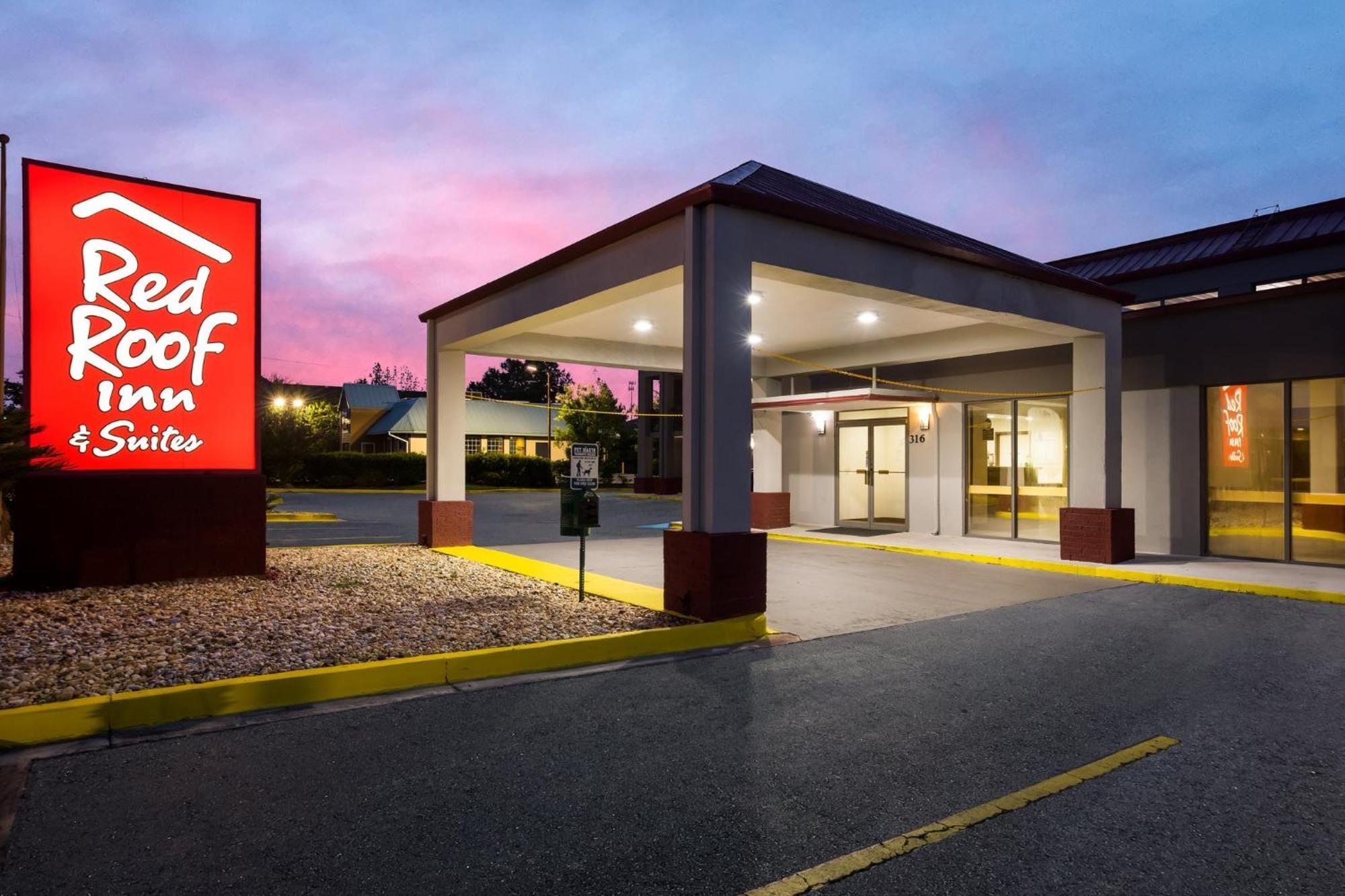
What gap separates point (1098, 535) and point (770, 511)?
7.69 meters

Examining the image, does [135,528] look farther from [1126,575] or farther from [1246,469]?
[1246,469]

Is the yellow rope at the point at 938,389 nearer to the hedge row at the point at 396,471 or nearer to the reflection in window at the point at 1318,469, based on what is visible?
Result: the reflection in window at the point at 1318,469

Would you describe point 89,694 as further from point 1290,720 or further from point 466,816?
point 1290,720

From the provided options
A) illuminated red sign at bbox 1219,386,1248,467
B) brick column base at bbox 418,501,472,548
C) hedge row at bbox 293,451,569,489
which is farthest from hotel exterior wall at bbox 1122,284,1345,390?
hedge row at bbox 293,451,569,489

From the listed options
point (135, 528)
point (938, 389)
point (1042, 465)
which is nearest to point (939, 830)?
point (135, 528)

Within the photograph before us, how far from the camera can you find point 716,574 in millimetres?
7473

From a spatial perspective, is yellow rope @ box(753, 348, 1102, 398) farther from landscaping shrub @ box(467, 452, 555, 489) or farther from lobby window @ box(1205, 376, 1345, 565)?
landscaping shrub @ box(467, 452, 555, 489)

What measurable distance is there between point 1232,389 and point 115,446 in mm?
16304

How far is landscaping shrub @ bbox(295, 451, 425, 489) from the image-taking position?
130ft

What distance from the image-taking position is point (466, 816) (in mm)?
3549

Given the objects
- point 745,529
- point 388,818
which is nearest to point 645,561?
point 745,529

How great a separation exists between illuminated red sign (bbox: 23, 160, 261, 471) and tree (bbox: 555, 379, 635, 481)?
3466cm

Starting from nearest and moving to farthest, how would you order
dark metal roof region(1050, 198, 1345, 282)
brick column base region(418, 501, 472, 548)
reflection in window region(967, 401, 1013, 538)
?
brick column base region(418, 501, 472, 548)
reflection in window region(967, 401, 1013, 538)
dark metal roof region(1050, 198, 1345, 282)

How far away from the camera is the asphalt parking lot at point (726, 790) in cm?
308
